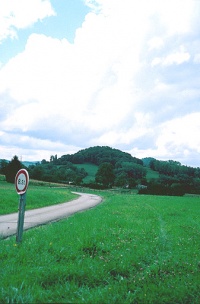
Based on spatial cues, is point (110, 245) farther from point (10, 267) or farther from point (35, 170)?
point (35, 170)

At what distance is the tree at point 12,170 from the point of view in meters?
77.6

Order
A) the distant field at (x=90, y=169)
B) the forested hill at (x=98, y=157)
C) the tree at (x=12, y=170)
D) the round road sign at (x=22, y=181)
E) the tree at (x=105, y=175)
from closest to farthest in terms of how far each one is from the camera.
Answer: the round road sign at (x=22, y=181) < the tree at (x=12, y=170) < the tree at (x=105, y=175) < the distant field at (x=90, y=169) < the forested hill at (x=98, y=157)

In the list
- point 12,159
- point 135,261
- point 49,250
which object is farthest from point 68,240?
point 12,159

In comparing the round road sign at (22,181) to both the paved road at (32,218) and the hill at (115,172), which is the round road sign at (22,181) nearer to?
the paved road at (32,218)

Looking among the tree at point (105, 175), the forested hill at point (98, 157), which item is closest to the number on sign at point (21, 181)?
the tree at point (105, 175)

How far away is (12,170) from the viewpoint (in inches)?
3113

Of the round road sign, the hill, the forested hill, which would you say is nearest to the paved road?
the round road sign

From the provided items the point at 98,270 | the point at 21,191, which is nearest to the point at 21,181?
the point at 21,191

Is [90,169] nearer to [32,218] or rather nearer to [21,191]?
[32,218]

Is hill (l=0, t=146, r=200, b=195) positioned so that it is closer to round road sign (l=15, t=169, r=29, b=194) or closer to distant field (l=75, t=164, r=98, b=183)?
distant field (l=75, t=164, r=98, b=183)

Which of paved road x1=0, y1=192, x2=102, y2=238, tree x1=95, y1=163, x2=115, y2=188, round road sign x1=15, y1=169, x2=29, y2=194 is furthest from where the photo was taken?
tree x1=95, y1=163, x2=115, y2=188

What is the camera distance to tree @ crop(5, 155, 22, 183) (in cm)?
7756

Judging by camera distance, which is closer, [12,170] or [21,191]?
[21,191]

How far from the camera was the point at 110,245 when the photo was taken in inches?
327
